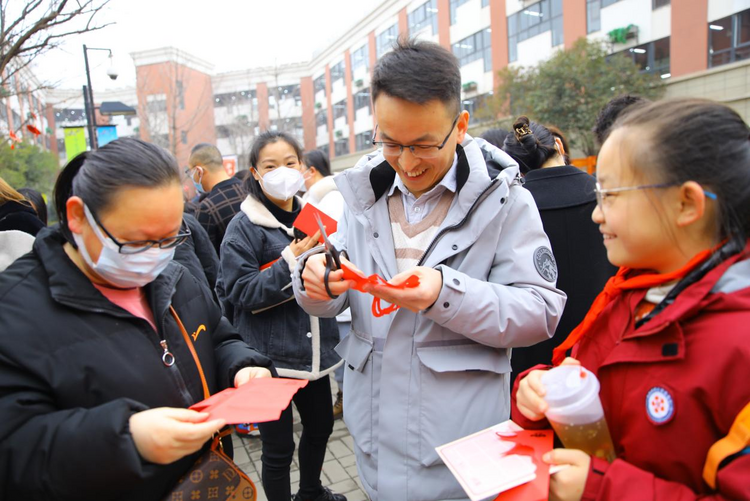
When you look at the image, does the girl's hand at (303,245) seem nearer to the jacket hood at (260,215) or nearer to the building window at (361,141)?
the jacket hood at (260,215)

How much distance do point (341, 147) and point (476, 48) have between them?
1757 centimetres

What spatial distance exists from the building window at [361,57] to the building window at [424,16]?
225 inches

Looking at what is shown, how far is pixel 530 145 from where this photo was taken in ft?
10.2

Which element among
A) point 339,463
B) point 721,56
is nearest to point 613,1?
point 721,56

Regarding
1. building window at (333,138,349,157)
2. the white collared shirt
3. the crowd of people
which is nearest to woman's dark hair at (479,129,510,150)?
the crowd of people

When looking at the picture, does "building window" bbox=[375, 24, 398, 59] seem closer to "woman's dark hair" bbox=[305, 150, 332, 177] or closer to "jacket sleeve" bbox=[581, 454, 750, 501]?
"woman's dark hair" bbox=[305, 150, 332, 177]

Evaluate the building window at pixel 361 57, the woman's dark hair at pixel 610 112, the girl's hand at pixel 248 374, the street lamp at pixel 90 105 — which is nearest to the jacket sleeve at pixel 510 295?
the girl's hand at pixel 248 374

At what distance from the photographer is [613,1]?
59.1 feet

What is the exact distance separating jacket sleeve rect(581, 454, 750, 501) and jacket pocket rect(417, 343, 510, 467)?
60cm

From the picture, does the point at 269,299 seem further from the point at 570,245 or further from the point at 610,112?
the point at 610,112

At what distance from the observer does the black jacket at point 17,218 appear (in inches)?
121

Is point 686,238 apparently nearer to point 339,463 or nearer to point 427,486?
point 427,486

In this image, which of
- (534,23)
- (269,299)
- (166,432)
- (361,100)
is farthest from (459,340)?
(361,100)

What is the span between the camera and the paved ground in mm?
3723
